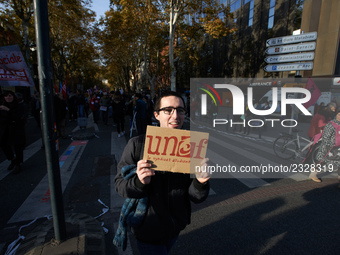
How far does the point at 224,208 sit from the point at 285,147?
4.30 m

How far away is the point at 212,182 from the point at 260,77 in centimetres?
2820

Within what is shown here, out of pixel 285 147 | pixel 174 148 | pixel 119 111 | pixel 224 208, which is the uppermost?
pixel 174 148

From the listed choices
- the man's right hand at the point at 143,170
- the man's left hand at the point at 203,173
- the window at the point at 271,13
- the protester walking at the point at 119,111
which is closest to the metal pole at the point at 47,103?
the man's right hand at the point at 143,170

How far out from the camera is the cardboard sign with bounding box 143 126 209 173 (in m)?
1.38

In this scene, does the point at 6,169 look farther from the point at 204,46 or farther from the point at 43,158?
the point at 204,46

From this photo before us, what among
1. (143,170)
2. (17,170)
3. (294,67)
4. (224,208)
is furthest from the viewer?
(294,67)

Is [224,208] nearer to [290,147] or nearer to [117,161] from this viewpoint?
[117,161]

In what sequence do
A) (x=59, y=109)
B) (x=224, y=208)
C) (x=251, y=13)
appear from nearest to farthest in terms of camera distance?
(x=224, y=208) → (x=59, y=109) → (x=251, y=13)

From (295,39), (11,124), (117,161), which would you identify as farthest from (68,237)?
(295,39)

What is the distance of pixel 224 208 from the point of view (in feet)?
12.6

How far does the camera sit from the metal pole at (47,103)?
2238mm

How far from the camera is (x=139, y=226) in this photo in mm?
1632

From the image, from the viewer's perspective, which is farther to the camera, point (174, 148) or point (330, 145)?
point (330, 145)

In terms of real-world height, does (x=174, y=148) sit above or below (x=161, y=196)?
above
